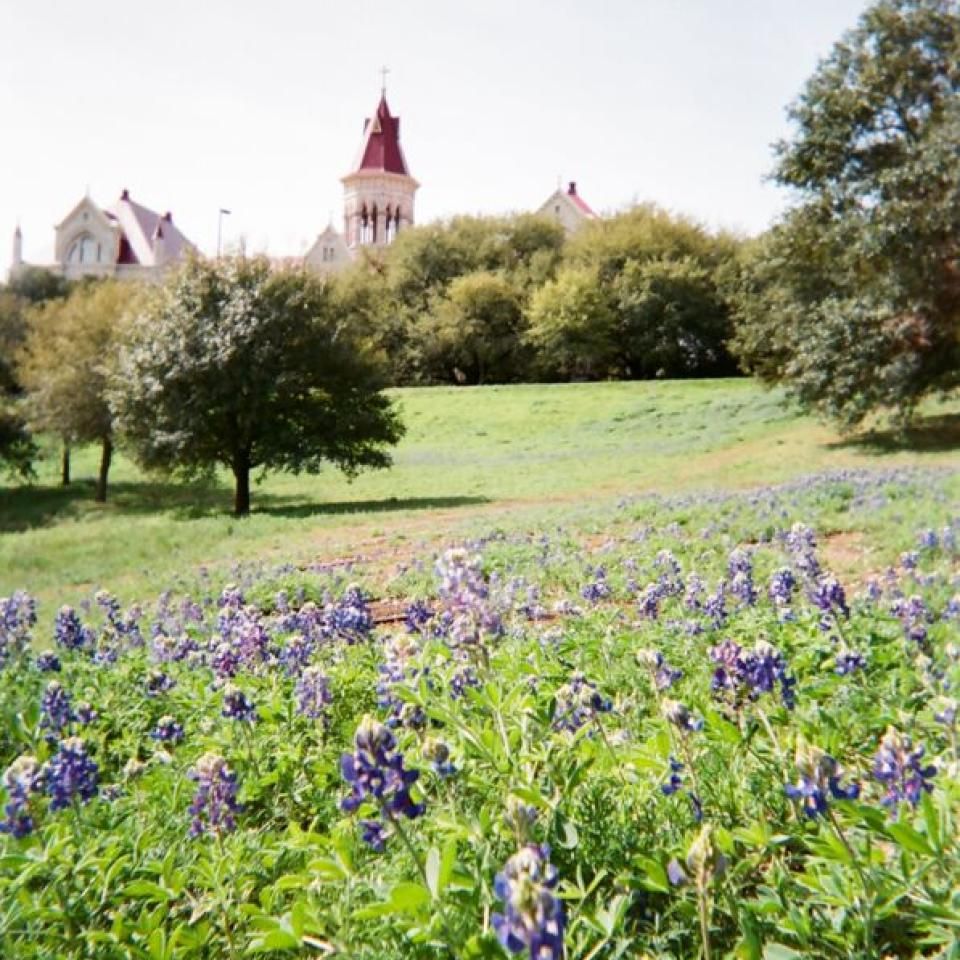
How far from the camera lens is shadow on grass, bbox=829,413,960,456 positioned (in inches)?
928

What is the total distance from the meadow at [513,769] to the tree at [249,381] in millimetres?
15348

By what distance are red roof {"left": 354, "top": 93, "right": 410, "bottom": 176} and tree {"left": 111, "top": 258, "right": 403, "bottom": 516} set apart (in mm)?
70500

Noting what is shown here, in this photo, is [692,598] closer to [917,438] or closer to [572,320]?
[917,438]

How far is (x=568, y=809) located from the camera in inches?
123

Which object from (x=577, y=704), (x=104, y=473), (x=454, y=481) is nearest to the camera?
(x=577, y=704)

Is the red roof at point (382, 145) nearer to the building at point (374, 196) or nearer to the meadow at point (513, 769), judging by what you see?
the building at point (374, 196)

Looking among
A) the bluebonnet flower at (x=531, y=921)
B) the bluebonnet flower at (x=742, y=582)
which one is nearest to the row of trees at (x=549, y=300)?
the bluebonnet flower at (x=742, y=582)

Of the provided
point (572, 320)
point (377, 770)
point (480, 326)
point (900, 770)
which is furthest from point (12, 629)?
point (480, 326)

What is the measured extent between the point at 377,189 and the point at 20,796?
95215mm

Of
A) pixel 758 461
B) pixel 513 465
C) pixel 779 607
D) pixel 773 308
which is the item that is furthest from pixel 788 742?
pixel 773 308

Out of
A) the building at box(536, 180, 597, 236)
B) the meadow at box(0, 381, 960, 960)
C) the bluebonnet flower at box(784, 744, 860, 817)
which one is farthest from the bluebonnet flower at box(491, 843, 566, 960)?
the building at box(536, 180, 597, 236)

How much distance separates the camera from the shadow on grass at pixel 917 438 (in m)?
23.6

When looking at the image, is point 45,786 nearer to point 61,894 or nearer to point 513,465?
point 61,894

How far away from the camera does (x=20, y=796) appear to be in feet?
9.25
